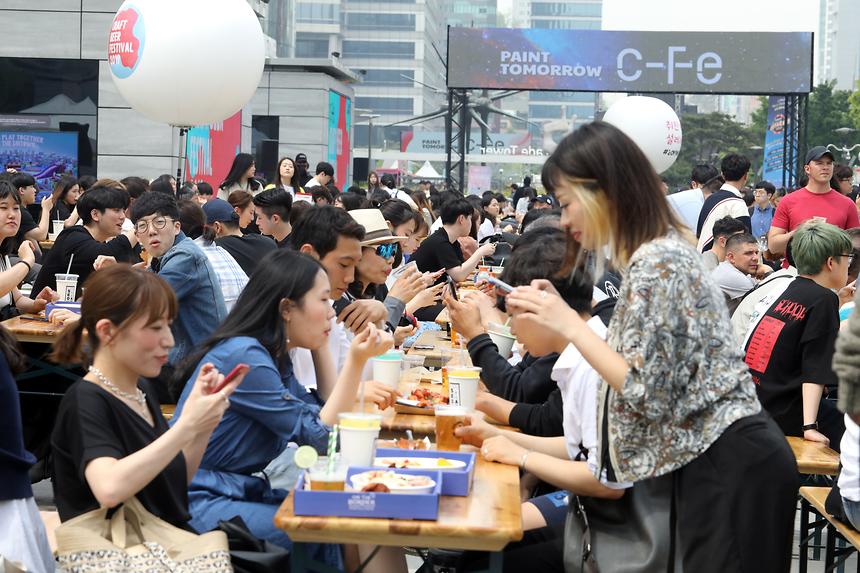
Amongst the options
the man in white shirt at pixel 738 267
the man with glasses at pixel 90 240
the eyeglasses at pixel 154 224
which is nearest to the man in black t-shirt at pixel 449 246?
the man in white shirt at pixel 738 267

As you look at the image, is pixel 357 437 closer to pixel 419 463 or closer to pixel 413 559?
pixel 419 463

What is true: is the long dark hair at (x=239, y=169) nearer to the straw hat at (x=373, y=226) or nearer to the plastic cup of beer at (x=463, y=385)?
the straw hat at (x=373, y=226)

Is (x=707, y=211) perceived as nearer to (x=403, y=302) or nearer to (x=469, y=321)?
(x=403, y=302)

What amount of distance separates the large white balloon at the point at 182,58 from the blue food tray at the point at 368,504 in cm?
472

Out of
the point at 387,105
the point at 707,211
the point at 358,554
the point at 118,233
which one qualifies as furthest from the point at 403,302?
the point at 387,105

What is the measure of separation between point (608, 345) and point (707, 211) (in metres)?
6.86

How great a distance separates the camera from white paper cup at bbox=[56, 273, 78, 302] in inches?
279

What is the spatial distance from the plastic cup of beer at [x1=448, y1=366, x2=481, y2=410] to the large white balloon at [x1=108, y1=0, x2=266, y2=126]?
3728 mm

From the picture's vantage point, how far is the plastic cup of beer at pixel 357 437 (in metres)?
3.35

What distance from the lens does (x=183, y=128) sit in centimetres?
765

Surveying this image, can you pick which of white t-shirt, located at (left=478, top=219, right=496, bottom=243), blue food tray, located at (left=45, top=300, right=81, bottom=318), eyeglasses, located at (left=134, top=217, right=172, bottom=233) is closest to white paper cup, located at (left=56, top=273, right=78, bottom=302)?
blue food tray, located at (left=45, top=300, right=81, bottom=318)

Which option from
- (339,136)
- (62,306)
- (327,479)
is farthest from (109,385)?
(339,136)

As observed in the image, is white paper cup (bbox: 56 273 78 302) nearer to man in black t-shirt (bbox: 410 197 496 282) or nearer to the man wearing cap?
man in black t-shirt (bbox: 410 197 496 282)

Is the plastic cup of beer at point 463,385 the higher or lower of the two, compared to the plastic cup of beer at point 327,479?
higher
